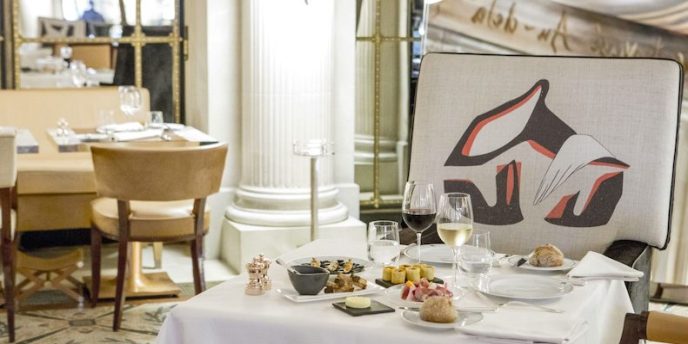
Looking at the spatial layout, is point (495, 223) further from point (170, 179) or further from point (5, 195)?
point (5, 195)

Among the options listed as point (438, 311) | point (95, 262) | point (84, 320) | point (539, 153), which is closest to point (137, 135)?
point (95, 262)

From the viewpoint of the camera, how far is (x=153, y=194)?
4.72 meters

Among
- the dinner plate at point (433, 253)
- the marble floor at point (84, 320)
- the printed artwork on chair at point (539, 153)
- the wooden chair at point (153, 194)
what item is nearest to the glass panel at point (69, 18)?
the marble floor at point (84, 320)

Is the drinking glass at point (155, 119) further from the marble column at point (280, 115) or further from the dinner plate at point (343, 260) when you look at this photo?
the dinner plate at point (343, 260)

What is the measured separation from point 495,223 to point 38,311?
257 cm

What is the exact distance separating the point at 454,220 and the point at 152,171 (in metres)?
2.43

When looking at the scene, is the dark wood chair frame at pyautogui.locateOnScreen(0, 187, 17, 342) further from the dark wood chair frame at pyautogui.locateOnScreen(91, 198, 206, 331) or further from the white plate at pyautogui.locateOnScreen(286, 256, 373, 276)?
the white plate at pyautogui.locateOnScreen(286, 256, 373, 276)

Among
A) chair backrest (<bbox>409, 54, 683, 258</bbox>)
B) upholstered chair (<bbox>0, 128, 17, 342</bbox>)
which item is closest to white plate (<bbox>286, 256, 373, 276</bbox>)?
chair backrest (<bbox>409, 54, 683, 258</bbox>)

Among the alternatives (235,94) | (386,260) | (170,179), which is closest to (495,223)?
(386,260)

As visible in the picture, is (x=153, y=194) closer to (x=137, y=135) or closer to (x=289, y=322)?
(x=137, y=135)

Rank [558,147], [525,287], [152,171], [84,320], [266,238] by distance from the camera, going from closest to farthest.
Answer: [525,287] → [558,147] → [152,171] → [84,320] → [266,238]

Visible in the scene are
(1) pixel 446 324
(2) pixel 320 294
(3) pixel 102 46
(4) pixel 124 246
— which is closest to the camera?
(1) pixel 446 324

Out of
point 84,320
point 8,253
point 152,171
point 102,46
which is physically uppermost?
point 102,46

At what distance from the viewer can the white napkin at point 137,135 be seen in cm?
554
